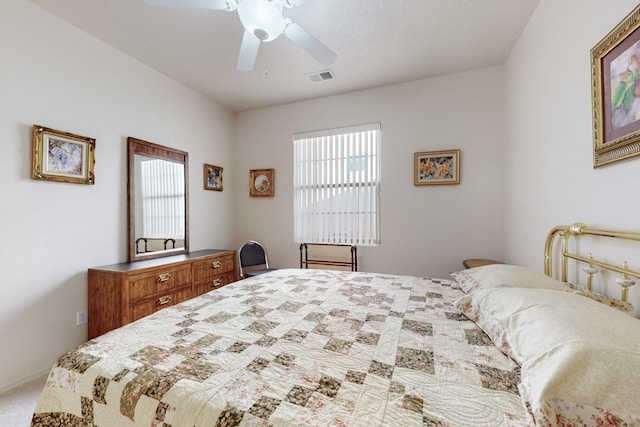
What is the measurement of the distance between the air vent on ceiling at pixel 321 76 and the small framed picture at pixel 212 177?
185 centimetres

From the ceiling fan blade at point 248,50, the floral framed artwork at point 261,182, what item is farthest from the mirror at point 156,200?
the ceiling fan blade at point 248,50

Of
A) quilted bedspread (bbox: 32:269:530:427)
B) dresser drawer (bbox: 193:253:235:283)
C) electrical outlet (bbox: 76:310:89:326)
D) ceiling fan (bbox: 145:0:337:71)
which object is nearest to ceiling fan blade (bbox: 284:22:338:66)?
ceiling fan (bbox: 145:0:337:71)

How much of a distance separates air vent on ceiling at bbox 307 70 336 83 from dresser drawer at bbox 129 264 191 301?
2.60 m

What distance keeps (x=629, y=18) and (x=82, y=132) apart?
12.1ft

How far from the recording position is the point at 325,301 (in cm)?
173

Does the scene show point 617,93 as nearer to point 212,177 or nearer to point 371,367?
point 371,367

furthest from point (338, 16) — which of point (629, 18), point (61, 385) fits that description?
point (61, 385)

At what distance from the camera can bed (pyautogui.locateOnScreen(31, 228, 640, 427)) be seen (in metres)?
0.70

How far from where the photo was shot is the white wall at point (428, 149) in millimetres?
2939

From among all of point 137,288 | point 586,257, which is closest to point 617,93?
point 586,257

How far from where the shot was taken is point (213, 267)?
3191 mm

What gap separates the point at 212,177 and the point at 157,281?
1.71 meters

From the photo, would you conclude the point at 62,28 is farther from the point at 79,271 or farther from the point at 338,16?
the point at 338,16

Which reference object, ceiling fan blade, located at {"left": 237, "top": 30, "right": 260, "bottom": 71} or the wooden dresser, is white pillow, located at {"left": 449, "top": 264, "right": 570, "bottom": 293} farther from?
the wooden dresser
